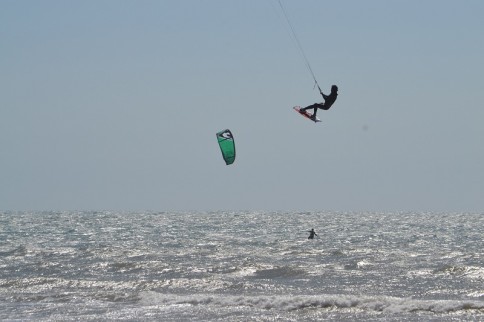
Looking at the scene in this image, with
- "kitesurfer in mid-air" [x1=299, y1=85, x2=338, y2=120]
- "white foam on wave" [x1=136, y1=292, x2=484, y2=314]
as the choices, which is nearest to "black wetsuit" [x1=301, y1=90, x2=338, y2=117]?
"kitesurfer in mid-air" [x1=299, y1=85, x2=338, y2=120]

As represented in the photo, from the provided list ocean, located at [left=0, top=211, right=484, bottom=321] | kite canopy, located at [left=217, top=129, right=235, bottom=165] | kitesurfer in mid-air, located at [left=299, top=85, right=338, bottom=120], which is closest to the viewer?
kitesurfer in mid-air, located at [left=299, top=85, right=338, bottom=120]

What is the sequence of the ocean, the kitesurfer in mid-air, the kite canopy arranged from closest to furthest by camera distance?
the kitesurfer in mid-air → the ocean → the kite canopy

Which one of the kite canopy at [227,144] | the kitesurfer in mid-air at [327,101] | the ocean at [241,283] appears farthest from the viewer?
the kite canopy at [227,144]

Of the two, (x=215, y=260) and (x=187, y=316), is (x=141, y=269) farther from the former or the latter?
(x=187, y=316)

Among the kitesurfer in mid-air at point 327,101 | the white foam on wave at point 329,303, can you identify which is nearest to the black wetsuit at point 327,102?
the kitesurfer in mid-air at point 327,101

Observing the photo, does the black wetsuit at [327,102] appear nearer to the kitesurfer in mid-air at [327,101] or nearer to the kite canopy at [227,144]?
the kitesurfer in mid-air at [327,101]

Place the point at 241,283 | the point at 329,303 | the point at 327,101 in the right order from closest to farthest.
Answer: the point at 327,101 < the point at 329,303 < the point at 241,283

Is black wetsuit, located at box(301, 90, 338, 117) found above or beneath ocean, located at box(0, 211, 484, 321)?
above

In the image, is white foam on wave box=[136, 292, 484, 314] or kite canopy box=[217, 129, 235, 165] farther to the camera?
kite canopy box=[217, 129, 235, 165]

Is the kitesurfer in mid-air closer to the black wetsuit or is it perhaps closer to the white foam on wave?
the black wetsuit

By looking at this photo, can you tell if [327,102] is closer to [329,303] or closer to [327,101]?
[327,101]

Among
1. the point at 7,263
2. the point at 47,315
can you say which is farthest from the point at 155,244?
the point at 47,315

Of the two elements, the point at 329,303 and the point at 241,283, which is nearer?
the point at 329,303

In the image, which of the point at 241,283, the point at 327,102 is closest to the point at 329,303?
the point at 327,102
